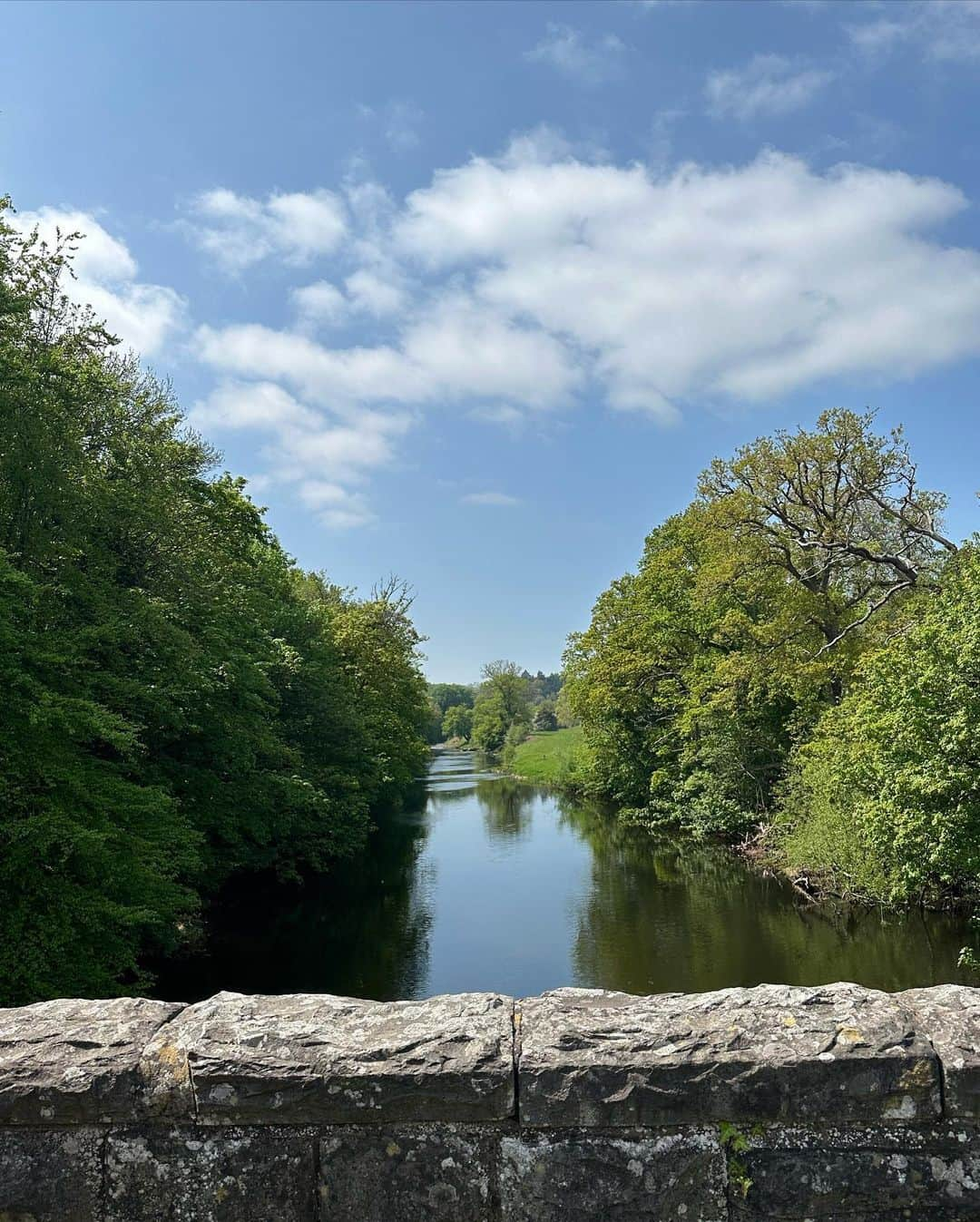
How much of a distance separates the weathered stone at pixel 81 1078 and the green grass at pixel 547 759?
40.7 m

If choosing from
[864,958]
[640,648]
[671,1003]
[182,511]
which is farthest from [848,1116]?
[640,648]

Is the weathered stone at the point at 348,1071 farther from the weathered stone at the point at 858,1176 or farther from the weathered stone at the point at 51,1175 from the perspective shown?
the weathered stone at the point at 858,1176

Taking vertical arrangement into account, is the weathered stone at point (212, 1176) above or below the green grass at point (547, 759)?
above

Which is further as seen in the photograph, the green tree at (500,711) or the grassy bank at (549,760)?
the green tree at (500,711)

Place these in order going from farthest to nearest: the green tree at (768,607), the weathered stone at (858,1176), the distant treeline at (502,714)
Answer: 1. the distant treeline at (502,714)
2. the green tree at (768,607)
3. the weathered stone at (858,1176)

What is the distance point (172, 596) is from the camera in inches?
606

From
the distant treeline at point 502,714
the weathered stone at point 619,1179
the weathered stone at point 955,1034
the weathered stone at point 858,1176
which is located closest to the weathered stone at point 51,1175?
the weathered stone at point 619,1179

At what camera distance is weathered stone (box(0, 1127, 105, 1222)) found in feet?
7.45

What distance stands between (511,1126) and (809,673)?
2066cm

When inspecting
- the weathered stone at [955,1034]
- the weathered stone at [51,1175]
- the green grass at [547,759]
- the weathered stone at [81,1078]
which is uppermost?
the weathered stone at [955,1034]

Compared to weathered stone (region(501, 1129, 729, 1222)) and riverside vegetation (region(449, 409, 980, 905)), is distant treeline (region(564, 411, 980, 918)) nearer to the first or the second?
riverside vegetation (region(449, 409, 980, 905))

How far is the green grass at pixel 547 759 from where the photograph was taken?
4768 cm

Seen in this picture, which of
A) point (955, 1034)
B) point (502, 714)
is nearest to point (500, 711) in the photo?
point (502, 714)

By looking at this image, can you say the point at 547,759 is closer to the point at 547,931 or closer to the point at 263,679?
the point at 547,931
